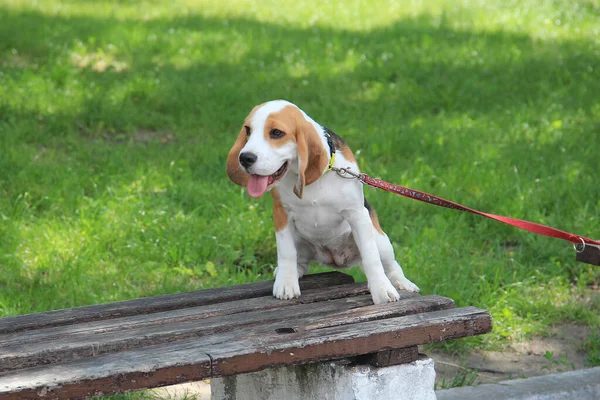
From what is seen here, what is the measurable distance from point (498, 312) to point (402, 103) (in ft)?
11.9

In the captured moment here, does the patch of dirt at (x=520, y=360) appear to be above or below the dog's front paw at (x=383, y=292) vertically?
below

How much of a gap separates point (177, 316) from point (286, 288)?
1.49 feet

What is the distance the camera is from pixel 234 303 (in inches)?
125

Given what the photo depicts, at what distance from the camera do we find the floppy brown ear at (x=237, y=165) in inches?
114

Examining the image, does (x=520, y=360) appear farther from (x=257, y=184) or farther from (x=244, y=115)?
(x=244, y=115)

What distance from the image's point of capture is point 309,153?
2.91m

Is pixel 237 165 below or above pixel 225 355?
above

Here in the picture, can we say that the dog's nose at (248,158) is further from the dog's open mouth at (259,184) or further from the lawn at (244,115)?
the lawn at (244,115)

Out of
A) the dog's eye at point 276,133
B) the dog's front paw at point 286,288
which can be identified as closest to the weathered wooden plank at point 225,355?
the dog's front paw at point 286,288

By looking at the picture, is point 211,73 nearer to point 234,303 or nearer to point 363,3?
point 363,3

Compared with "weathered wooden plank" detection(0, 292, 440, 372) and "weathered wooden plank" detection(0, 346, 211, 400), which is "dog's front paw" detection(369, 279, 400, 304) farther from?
"weathered wooden plank" detection(0, 346, 211, 400)

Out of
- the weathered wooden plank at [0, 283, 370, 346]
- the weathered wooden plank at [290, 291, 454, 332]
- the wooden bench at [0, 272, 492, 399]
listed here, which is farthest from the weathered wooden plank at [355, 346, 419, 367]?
the weathered wooden plank at [0, 283, 370, 346]

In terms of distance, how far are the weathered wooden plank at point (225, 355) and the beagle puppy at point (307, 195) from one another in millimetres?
302

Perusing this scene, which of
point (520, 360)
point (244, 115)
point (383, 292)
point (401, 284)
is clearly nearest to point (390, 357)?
point (383, 292)
